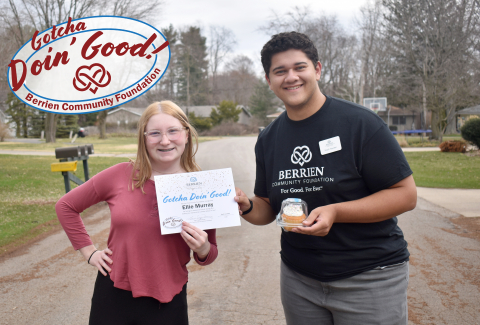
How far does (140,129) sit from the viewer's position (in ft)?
7.74

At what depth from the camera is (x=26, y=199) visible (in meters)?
9.63

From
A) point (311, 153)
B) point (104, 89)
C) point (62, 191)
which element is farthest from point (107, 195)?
point (62, 191)

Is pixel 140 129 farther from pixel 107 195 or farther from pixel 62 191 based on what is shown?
pixel 62 191

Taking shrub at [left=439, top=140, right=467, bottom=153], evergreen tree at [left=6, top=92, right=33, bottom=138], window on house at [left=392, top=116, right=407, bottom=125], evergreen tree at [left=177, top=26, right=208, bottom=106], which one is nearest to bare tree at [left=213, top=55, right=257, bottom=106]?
evergreen tree at [left=177, top=26, right=208, bottom=106]

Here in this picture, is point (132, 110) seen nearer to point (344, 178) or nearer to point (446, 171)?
point (446, 171)

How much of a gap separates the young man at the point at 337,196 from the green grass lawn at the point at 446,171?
10.6m

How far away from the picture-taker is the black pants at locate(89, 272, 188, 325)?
218cm

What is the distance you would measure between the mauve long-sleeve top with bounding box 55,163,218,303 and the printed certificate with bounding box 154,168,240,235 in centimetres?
12

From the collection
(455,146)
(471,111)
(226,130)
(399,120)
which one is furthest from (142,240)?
(399,120)

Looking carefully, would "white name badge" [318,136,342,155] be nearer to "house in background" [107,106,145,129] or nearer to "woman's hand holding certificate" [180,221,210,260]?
"woman's hand holding certificate" [180,221,210,260]

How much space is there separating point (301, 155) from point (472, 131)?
67.5 feet

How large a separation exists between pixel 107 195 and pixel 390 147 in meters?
1.60

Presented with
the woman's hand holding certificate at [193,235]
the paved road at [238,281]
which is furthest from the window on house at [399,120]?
the woman's hand holding certificate at [193,235]
